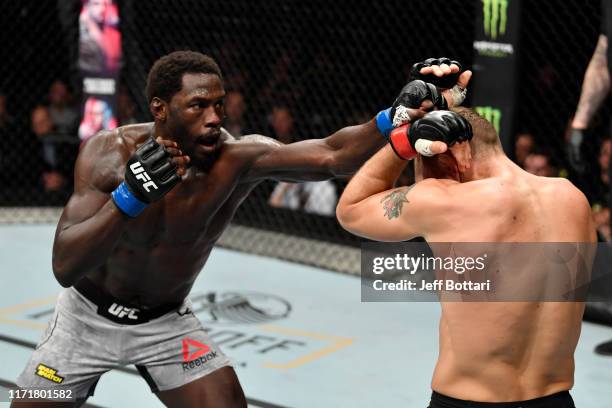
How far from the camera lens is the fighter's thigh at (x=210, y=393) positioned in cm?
259

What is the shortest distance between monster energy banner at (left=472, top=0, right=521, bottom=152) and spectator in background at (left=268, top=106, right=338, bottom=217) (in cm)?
152

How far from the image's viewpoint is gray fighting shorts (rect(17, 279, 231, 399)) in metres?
2.62

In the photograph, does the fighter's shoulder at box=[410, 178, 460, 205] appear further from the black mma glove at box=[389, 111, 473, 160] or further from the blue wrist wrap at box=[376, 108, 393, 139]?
the blue wrist wrap at box=[376, 108, 393, 139]

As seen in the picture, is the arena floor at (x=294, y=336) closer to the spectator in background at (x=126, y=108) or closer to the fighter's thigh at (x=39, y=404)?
the fighter's thigh at (x=39, y=404)

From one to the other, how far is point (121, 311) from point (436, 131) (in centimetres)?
116

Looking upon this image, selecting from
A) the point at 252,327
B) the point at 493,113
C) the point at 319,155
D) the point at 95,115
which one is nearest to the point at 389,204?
the point at 319,155

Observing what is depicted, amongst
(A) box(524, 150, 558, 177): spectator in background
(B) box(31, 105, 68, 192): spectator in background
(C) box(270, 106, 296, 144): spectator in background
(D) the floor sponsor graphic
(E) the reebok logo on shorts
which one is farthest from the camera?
(B) box(31, 105, 68, 192): spectator in background

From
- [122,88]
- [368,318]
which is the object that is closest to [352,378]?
[368,318]

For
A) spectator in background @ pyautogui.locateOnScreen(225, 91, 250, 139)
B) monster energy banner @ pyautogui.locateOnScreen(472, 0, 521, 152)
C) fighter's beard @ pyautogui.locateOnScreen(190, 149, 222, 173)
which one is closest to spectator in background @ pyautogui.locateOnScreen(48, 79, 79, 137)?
spectator in background @ pyautogui.locateOnScreen(225, 91, 250, 139)

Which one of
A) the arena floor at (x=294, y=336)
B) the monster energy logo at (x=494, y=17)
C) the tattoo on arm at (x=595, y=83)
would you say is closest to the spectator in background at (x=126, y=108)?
→ the arena floor at (x=294, y=336)

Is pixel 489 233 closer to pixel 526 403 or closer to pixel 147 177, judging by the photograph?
pixel 526 403

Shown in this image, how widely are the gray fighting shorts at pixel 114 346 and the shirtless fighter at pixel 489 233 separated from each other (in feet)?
2.67

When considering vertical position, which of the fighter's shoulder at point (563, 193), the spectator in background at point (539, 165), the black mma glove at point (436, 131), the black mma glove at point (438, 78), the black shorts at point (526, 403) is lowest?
the spectator in background at point (539, 165)

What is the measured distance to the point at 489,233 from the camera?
2.03 m
